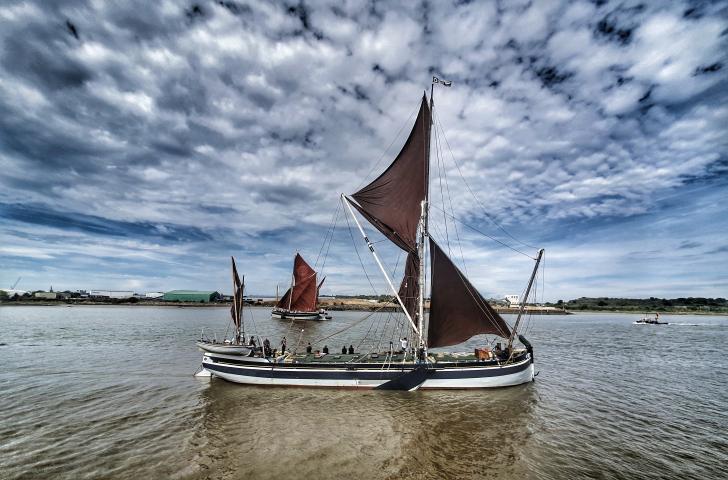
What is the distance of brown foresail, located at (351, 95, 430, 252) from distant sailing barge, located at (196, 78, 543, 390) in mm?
81

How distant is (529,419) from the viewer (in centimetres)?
1855

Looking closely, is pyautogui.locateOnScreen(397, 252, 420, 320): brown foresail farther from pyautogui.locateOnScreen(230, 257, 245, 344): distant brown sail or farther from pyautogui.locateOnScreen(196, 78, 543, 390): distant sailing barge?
pyautogui.locateOnScreen(230, 257, 245, 344): distant brown sail

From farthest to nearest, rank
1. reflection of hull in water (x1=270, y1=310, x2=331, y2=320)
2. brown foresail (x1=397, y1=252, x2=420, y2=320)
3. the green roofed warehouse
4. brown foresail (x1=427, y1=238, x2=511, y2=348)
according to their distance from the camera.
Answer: the green roofed warehouse → reflection of hull in water (x1=270, y1=310, x2=331, y2=320) → brown foresail (x1=397, y1=252, x2=420, y2=320) → brown foresail (x1=427, y1=238, x2=511, y2=348)

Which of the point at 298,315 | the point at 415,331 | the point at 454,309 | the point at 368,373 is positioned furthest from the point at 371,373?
the point at 298,315

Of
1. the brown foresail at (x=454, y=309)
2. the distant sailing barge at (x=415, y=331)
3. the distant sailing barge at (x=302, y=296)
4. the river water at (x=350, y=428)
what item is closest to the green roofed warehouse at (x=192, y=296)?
the distant sailing barge at (x=302, y=296)

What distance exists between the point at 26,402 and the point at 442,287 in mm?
28350

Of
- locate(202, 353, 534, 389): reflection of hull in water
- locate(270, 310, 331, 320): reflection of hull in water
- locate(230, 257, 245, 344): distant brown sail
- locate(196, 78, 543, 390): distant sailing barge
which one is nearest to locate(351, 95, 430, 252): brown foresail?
locate(196, 78, 543, 390): distant sailing barge

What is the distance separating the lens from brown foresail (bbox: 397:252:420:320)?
26.0 metres

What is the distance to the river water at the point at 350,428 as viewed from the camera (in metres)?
12.9

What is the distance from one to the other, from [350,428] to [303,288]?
2839 inches

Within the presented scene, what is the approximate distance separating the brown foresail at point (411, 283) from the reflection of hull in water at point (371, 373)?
4.60m

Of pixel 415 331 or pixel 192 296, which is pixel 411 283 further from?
pixel 192 296

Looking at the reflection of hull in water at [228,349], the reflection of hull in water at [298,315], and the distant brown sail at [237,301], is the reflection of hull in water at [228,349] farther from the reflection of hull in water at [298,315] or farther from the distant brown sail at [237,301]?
the reflection of hull in water at [298,315]

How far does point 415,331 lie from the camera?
24.1m
